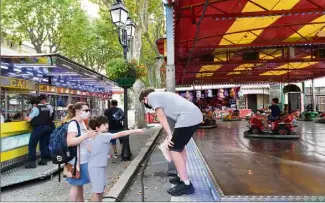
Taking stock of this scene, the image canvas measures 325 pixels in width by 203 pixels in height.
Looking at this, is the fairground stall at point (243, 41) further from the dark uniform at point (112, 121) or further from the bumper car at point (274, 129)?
the dark uniform at point (112, 121)

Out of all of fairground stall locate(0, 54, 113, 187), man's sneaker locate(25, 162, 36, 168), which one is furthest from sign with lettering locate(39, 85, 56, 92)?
man's sneaker locate(25, 162, 36, 168)

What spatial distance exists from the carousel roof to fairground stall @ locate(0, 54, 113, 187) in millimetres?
2897

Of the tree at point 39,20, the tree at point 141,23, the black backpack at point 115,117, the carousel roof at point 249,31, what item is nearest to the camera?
the carousel roof at point 249,31

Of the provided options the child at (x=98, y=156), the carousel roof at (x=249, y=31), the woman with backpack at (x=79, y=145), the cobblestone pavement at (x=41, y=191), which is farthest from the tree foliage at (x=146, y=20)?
the child at (x=98, y=156)

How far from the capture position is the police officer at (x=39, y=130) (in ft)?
24.2

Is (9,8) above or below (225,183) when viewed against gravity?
above

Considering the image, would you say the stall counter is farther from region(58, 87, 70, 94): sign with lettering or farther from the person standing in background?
region(58, 87, 70, 94): sign with lettering

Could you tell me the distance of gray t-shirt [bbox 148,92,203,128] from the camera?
4574 mm

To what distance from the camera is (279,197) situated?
426cm

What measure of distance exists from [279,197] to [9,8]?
2069 cm

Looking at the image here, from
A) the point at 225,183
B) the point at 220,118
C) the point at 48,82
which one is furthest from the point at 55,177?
the point at 220,118

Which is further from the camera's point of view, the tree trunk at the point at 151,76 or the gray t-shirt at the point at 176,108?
the tree trunk at the point at 151,76

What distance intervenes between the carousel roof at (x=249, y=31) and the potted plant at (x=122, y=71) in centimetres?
148

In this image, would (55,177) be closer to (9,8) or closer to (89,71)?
(89,71)
